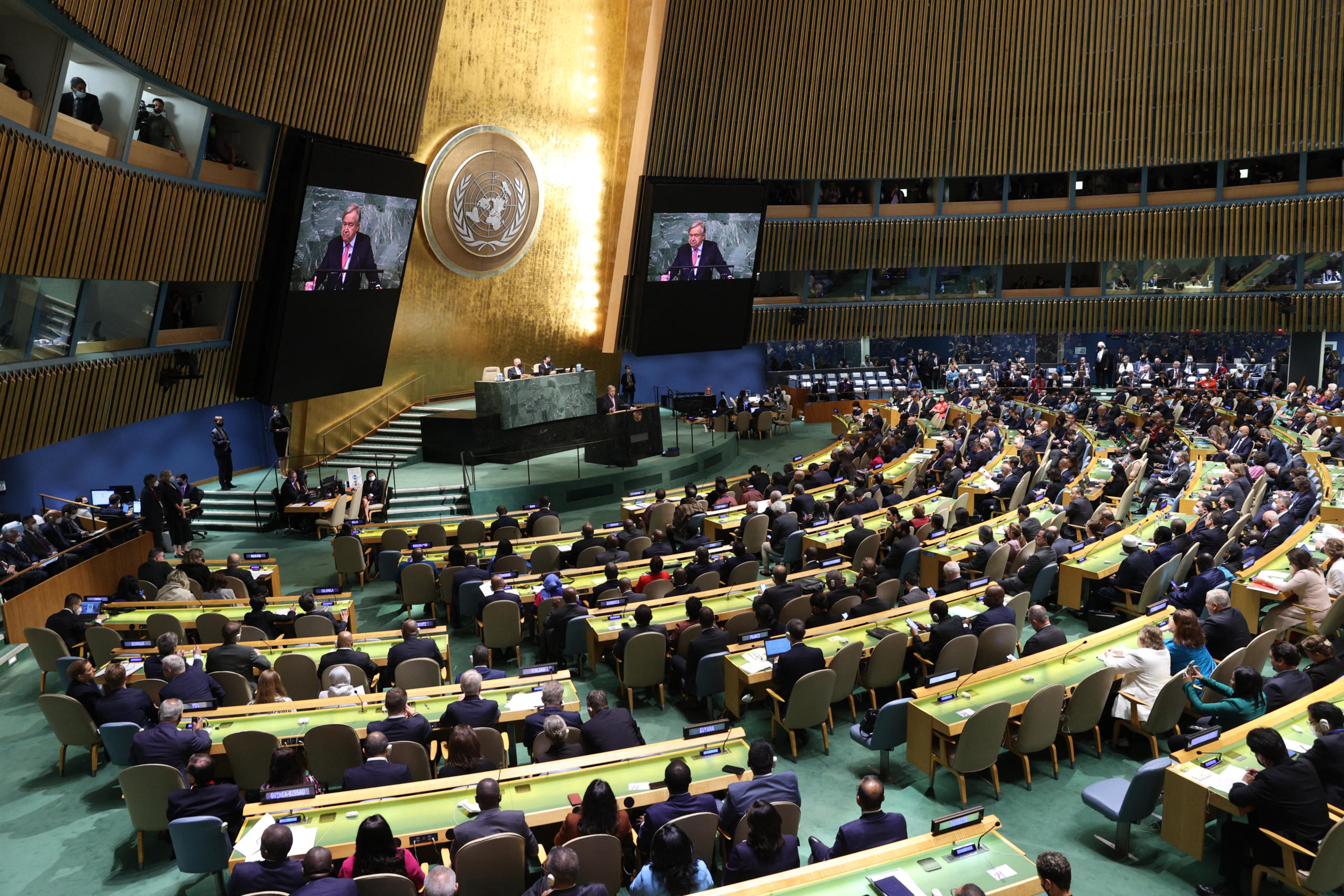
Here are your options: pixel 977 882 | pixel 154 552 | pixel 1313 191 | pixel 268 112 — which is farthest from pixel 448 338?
pixel 1313 191

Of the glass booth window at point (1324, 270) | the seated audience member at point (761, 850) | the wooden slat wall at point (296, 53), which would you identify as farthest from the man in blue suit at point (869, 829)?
the glass booth window at point (1324, 270)

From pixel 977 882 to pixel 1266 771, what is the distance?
199cm

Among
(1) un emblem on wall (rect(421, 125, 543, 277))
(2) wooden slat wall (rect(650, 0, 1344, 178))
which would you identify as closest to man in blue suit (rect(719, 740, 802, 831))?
(1) un emblem on wall (rect(421, 125, 543, 277))

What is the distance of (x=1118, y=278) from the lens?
27.4 metres

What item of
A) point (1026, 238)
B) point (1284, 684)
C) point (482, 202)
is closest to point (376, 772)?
point (1284, 684)

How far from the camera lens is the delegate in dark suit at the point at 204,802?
5.93m

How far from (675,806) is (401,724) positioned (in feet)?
7.26

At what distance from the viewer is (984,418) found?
20641 mm

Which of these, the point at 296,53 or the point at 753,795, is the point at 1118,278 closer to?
the point at 296,53

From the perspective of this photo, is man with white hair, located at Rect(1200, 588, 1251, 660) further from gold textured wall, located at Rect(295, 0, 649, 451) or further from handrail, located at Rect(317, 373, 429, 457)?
gold textured wall, located at Rect(295, 0, 649, 451)

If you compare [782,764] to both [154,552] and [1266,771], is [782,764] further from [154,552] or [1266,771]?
[154,552]

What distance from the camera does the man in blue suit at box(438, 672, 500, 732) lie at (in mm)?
6656

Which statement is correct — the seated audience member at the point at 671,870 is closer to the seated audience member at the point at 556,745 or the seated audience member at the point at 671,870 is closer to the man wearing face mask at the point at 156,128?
the seated audience member at the point at 556,745

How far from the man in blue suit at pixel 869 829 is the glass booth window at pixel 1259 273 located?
25.9 m
